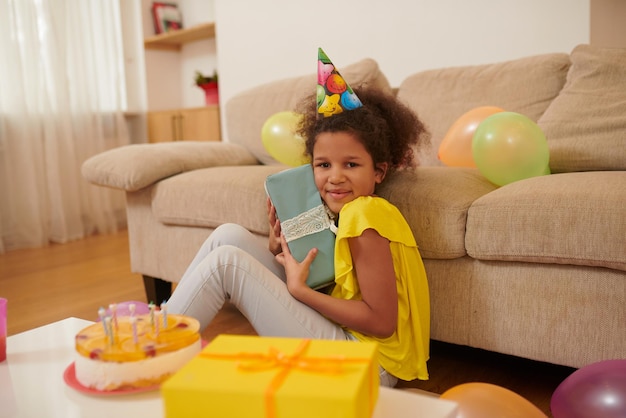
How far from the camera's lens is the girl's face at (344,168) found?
1.31m

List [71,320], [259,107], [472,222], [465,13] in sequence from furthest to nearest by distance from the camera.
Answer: [465,13]
[259,107]
[472,222]
[71,320]

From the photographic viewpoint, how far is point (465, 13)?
9.04ft

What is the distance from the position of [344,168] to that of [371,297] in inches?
12.8

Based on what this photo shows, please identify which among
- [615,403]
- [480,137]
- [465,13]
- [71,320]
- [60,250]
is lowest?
[60,250]

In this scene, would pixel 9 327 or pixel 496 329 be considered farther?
pixel 9 327

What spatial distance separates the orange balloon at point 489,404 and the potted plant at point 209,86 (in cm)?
347

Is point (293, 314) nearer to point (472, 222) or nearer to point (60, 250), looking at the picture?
point (472, 222)

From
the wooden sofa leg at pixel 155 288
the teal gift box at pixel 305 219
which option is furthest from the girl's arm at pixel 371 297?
the wooden sofa leg at pixel 155 288

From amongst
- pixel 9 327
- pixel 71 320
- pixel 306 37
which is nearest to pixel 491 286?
pixel 71 320

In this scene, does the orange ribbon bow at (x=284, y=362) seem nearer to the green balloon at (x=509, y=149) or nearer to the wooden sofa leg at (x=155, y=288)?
the green balloon at (x=509, y=149)

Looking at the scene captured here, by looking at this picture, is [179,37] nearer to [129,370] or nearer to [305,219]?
[305,219]

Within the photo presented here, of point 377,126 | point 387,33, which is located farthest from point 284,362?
point 387,33

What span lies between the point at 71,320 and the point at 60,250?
2.58 metres

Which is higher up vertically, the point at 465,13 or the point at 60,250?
the point at 465,13
